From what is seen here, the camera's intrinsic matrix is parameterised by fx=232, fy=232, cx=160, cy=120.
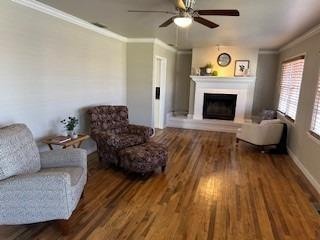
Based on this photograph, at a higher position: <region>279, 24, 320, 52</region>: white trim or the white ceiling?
the white ceiling

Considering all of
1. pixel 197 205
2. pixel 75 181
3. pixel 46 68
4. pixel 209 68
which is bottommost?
pixel 197 205

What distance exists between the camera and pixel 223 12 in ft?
8.02

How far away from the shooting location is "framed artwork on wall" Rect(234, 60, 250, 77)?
22.7 ft

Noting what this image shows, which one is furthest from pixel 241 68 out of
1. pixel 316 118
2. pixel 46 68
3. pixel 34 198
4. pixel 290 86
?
pixel 34 198

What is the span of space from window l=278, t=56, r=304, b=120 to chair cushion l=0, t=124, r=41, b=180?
4.78 m

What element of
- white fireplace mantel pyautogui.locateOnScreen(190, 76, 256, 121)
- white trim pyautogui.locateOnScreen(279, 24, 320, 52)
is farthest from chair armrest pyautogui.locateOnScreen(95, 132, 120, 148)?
white fireplace mantel pyautogui.locateOnScreen(190, 76, 256, 121)

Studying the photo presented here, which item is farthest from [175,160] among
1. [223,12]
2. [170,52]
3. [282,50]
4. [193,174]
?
[282,50]

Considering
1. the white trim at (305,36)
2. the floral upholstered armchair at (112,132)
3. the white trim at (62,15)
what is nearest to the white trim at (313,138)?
the white trim at (305,36)

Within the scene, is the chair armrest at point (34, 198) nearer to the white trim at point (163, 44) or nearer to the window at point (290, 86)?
the white trim at point (163, 44)

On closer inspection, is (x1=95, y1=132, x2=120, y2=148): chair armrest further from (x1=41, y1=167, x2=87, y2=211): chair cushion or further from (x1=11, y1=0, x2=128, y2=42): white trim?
(x1=11, y1=0, x2=128, y2=42): white trim

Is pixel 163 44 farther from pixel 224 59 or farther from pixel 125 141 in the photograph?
pixel 125 141

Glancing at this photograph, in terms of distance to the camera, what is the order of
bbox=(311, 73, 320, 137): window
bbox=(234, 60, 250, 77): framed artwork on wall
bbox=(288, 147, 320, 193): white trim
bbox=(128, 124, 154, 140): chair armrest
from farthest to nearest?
bbox=(234, 60, 250, 77): framed artwork on wall, bbox=(128, 124, 154, 140): chair armrest, bbox=(311, 73, 320, 137): window, bbox=(288, 147, 320, 193): white trim

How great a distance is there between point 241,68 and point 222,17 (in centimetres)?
388

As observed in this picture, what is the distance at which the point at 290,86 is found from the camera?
5.43m
